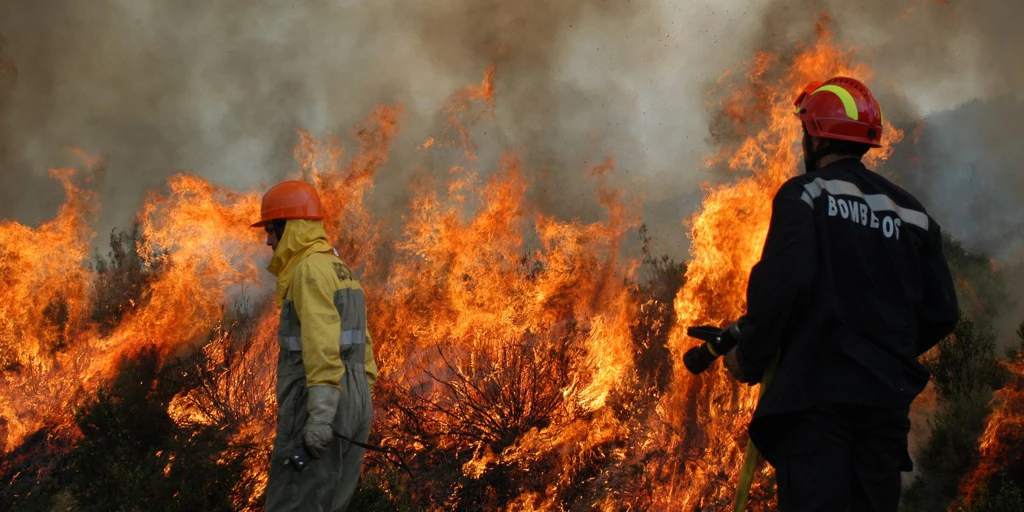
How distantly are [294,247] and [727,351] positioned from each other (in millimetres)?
2098

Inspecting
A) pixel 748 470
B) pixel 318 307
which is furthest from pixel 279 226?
pixel 748 470

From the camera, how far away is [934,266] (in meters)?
2.50

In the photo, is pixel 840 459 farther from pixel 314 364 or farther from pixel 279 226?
pixel 279 226

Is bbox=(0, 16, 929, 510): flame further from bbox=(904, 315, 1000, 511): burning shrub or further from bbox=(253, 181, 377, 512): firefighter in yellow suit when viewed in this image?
bbox=(253, 181, 377, 512): firefighter in yellow suit

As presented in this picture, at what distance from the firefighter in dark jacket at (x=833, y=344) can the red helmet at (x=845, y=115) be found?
0.25 metres

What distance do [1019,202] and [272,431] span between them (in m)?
7.49

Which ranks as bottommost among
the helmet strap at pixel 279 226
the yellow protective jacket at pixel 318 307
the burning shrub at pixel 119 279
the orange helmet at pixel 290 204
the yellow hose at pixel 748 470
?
the yellow hose at pixel 748 470

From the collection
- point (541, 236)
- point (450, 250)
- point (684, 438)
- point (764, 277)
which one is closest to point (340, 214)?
point (450, 250)

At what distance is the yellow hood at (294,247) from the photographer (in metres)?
3.53

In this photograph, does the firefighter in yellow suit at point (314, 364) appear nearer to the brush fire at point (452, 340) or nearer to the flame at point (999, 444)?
the brush fire at point (452, 340)

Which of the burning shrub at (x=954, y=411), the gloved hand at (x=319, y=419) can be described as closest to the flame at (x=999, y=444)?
the burning shrub at (x=954, y=411)

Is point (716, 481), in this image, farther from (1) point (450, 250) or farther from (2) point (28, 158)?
(2) point (28, 158)

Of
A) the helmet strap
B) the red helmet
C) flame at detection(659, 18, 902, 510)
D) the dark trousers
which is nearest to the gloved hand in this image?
the helmet strap

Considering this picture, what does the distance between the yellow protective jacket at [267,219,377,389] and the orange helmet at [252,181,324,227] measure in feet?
0.13
